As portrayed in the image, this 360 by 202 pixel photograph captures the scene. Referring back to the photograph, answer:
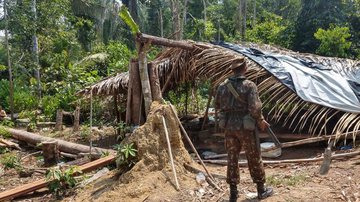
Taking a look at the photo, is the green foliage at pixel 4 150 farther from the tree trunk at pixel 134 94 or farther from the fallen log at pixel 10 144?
the tree trunk at pixel 134 94

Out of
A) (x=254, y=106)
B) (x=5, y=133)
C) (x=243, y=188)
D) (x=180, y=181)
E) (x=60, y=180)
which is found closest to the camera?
(x=254, y=106)

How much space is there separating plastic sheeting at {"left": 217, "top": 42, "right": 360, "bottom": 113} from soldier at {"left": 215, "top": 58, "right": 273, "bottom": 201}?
3.15m

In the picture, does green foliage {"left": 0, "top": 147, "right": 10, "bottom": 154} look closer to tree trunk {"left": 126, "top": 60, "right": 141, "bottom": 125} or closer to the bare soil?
tree trunk {"left": 126, "top": 60, "right": 141, "bottom": 125}

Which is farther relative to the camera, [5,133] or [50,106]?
[50,106]

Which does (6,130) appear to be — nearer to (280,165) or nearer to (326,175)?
Answer: (280,165)

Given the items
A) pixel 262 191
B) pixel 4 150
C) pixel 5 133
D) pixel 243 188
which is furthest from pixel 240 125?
pixel 5 133

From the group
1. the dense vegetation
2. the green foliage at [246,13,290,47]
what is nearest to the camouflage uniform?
the dense vegetation

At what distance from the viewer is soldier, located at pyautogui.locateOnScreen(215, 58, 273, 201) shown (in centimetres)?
473

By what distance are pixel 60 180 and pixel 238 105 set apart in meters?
3.29

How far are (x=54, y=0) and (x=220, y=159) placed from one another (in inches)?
434

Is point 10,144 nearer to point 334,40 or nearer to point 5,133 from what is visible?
point 5,133

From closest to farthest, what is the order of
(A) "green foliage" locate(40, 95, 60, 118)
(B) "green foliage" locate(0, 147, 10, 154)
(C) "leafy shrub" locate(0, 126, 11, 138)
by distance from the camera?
1. (B) "green foliage" locate(0, 147, 10, 154)
2. (C) "leafy shrub" locate(0, 126, 11, 138)
3. (A) "green foliage" locate(40, 95, 60, 118)

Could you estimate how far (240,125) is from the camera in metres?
4.75

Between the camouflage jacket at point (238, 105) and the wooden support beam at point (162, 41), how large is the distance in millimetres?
3260
